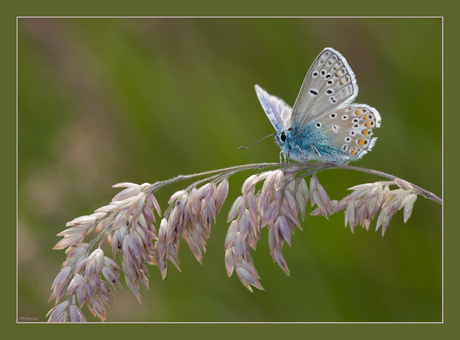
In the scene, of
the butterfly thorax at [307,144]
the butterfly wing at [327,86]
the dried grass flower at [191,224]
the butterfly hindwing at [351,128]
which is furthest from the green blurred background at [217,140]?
the dried grass flower at [191,224]

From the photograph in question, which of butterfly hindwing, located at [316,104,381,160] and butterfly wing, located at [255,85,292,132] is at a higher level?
butterfly wing, located at [255,85,292,132]

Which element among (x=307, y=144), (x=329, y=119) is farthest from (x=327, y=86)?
(x=307, y=144)

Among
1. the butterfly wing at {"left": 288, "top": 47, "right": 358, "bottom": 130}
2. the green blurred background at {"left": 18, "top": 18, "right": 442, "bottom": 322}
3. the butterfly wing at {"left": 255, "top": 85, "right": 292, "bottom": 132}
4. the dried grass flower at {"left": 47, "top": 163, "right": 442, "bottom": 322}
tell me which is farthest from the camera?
the green blurred background at {"left": 18, "top": 18, "right": 442, "bottom": 322}

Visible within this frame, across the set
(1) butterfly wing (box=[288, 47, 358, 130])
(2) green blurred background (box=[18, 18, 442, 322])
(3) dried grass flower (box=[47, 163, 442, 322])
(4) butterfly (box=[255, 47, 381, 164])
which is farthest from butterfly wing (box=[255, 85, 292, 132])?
(2) green blurred background (box=[18, 18, 442, 322])

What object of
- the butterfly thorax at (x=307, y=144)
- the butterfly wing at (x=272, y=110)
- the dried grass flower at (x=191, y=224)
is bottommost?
the dried grass flower at (x=191, y=224)

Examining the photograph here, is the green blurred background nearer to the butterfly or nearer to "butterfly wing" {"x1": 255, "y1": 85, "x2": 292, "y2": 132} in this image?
"butterfly wing" {"x1": 255, "y1": 85, "x2": 292, "y2": 132}

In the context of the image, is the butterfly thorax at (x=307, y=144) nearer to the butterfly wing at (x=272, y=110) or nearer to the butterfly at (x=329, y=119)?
the butterfly at (x=329, y=119)

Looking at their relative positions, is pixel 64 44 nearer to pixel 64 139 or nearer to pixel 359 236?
pixel 64 139
